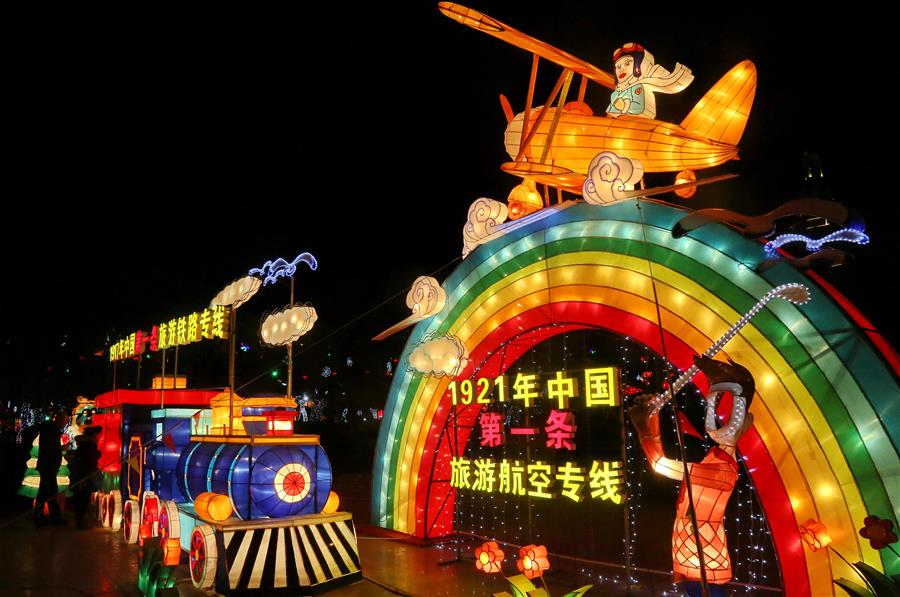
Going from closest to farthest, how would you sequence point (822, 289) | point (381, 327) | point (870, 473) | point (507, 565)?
1. point (870, 473)
2. point (822, 289)
3. point (507, 565)
4. point (381, 327)

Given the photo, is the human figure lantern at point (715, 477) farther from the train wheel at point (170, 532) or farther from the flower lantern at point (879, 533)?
the train wheel at point (170, 532)

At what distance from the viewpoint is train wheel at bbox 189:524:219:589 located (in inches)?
336

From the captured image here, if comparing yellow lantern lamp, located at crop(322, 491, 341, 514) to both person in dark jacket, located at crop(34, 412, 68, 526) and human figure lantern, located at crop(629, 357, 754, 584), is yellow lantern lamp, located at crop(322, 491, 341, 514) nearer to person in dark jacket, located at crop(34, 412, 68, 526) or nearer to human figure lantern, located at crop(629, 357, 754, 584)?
human figure lantern, located at crop(629, 357, 754, 584)

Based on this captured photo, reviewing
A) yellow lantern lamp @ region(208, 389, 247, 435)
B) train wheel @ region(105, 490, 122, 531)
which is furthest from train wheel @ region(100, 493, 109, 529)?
yellow lantern lamp @ region(208, 389, 247, 435)

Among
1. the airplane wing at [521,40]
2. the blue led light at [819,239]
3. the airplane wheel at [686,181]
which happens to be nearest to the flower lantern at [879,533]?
the blue led light at [819,239]

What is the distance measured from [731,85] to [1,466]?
3062 cm

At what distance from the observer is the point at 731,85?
26.3 ft

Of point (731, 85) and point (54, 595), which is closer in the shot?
point (731, 85)

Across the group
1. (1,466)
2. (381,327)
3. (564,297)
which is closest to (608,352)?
(381,327)

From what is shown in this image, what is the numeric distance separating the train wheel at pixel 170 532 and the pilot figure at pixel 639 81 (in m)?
8.27

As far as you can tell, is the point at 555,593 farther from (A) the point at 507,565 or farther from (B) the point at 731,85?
(B) the point at 731,85

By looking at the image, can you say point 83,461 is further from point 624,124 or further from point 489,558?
point 624,124

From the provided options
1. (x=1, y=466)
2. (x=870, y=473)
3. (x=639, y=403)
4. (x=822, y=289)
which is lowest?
(x=1, y=466)

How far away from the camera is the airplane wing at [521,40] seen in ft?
29.8
